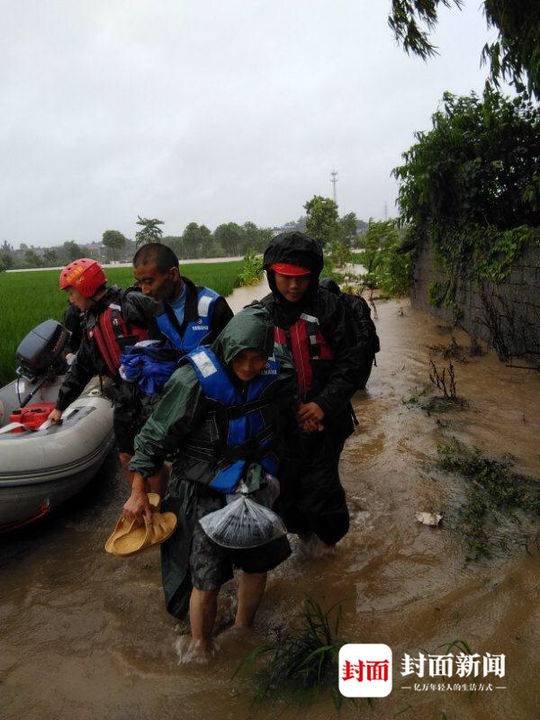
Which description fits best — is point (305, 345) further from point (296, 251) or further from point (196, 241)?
point (196, 241)

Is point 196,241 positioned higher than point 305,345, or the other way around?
point 196,241

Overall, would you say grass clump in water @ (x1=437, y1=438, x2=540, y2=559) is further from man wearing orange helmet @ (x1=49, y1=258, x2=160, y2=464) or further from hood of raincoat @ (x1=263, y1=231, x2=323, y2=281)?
man wearing orange helmet @ (x1=49, y1=258, x2=160, y2=464)

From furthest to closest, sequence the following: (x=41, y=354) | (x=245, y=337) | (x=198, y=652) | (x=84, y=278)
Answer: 1. (x=41, y=354)
2. (x=84, y=278)
3. (x=198, y=652)
4. (x=245, y=337)

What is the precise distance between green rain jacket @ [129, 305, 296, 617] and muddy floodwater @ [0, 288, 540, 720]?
384mm

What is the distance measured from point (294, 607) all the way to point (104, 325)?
1.85 m

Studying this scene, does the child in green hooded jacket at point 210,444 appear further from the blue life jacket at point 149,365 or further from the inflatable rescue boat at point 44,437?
the inflatable rescue boat at point 44,437

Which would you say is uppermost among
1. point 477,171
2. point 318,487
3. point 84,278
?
point 477,171

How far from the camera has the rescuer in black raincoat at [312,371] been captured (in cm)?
213

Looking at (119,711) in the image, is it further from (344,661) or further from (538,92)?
(538,92)

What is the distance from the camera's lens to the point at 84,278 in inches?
111

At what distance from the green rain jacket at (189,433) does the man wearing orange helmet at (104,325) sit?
902mm

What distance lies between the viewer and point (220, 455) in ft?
5.97

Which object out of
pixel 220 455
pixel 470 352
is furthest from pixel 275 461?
pixel 470 352

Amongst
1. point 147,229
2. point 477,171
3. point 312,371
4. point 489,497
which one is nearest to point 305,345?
point 312,371
